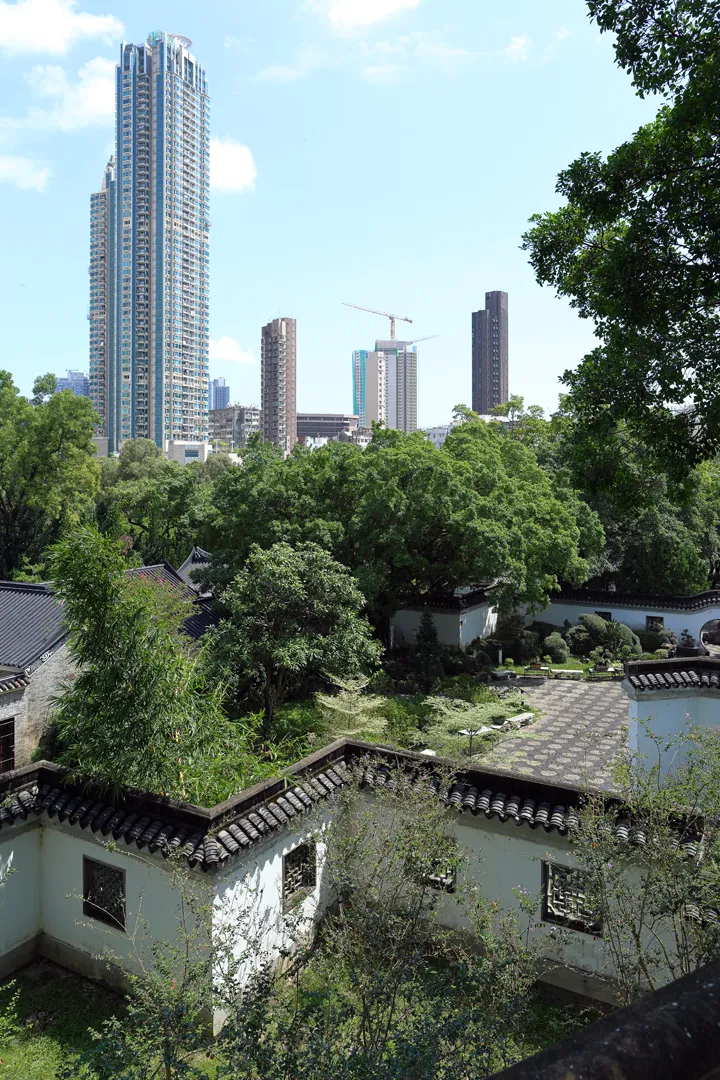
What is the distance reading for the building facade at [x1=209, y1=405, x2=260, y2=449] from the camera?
92250 mm

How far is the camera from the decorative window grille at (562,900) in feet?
21.9

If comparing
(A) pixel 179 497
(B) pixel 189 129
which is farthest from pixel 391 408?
(A) pixel 179 497

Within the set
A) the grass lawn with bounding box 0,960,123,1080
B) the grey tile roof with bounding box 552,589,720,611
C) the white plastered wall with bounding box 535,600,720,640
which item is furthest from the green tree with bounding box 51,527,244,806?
the grey tile roof with bounding box 552,589,720,611

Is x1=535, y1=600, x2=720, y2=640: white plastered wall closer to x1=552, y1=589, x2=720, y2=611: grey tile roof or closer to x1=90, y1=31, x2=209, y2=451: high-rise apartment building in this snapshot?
x1=552, y1=589, x2=720, y2=611: grey tile roof

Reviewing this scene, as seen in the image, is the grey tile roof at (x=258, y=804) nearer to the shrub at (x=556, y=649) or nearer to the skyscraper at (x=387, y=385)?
the shrub at (x=556, y=649)

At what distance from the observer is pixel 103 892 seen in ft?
24.3

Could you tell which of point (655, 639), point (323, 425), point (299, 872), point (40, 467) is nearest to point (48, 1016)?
point (299, 872)

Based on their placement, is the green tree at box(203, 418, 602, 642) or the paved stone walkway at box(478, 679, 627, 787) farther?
the green tree at box(203, 418, 602, 642)

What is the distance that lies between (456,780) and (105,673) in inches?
145

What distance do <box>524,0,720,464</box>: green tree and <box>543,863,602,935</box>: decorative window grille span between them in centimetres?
395

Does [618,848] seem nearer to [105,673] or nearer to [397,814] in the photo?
[397,814]

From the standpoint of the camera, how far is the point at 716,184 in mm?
6270

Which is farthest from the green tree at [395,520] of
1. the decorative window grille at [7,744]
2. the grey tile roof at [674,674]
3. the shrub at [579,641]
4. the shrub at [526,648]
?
the grey tile roof at [674,674]

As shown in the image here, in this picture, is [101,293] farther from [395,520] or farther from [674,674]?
[674,674]
